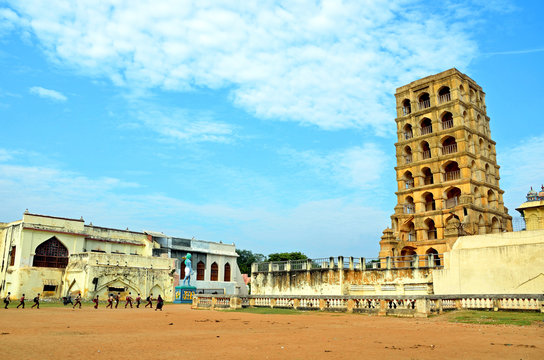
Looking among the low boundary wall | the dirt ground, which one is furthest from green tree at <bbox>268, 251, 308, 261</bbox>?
the dirt ground

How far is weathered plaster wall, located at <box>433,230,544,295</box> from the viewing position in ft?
79.9

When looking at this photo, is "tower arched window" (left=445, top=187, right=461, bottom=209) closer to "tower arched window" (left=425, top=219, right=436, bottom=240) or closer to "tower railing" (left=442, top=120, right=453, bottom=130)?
"tower arched window" (left=425, top=219, right=436, bottom=240)

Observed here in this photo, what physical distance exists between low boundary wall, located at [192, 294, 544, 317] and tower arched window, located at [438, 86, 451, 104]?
86.0ft

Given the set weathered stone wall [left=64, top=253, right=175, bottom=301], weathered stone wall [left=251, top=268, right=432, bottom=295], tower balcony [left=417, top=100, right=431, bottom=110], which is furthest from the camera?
tower balcony [left=417, top=100, right=431, bottom=110]

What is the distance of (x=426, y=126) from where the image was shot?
152ft

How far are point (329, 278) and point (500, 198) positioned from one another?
75.9 ft

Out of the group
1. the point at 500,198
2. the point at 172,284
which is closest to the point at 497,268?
the point at 500,198

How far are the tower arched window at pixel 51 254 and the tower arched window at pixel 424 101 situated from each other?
37523 millimetres

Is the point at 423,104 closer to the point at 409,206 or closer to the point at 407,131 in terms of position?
the point at 407,131

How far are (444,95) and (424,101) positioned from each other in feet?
7.99

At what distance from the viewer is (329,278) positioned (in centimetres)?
3269

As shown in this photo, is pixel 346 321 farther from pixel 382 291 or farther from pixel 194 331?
pixel 382 291

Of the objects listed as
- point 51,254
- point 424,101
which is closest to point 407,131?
point 424,101

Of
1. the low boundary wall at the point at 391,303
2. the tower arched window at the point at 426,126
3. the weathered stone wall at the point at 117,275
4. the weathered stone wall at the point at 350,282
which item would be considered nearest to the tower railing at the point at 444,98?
the tower arched window at the point at 426,126
